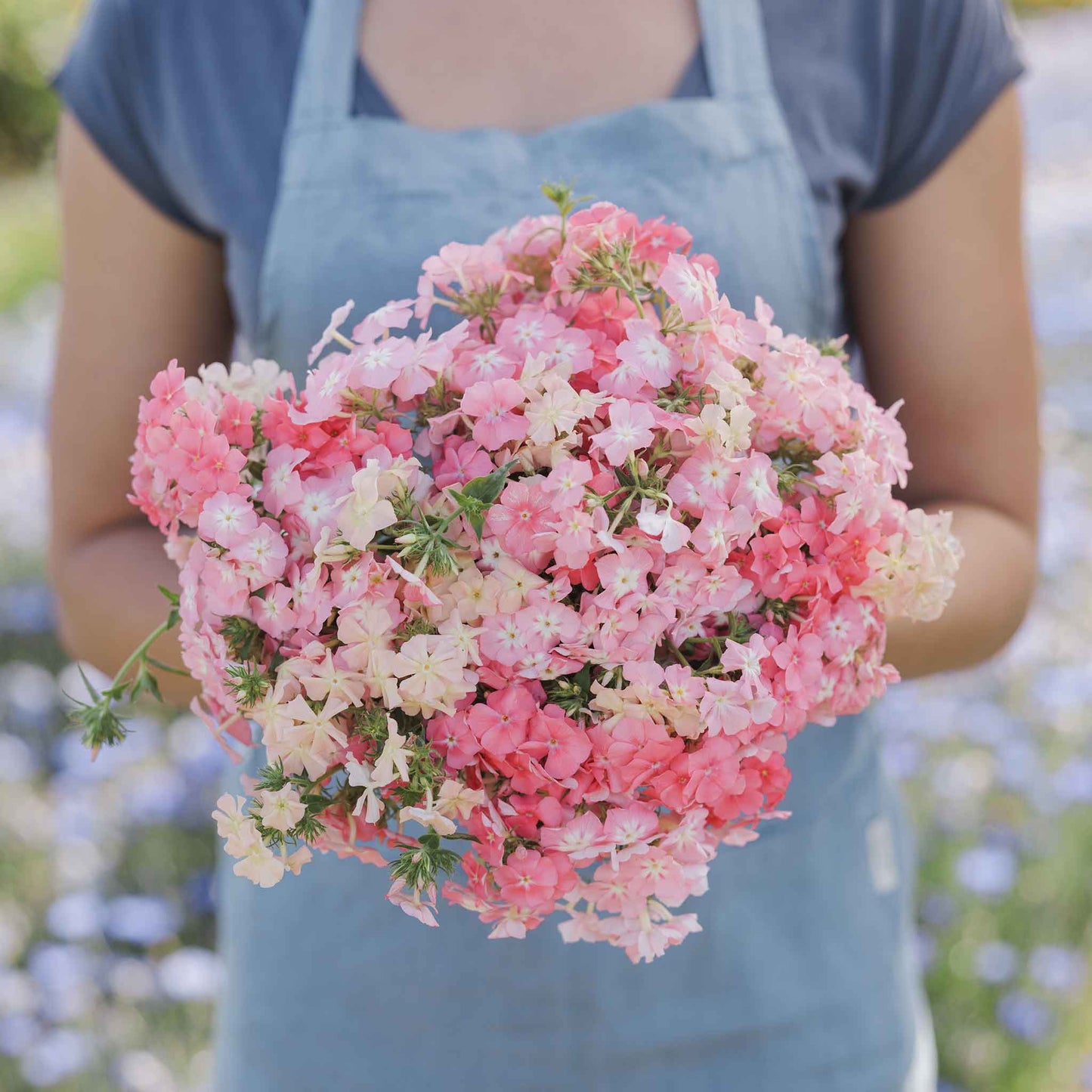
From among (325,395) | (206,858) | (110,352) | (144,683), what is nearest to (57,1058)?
(206,858)

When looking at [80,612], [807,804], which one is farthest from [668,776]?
[80,612]

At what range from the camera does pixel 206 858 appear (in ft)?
8.80

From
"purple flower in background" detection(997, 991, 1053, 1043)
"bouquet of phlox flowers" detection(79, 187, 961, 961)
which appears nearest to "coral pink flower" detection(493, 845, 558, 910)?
"bouquet of phlox flowers" detection(79, 187, 961, 961)

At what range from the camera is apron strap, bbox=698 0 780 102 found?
116 centimetres

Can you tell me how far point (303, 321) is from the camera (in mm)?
1138

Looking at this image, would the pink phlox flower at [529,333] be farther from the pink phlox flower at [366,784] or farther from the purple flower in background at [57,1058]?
the purple flower in background at [57,1058]

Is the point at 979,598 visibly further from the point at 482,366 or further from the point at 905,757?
the point at 905,757

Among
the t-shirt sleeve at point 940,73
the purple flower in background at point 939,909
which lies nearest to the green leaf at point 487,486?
the t-shirt sleeve at point 940,73

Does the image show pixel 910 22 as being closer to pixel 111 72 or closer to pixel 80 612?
pixel 111 72

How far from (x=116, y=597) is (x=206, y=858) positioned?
168 centimetres

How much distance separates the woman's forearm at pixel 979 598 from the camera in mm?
1146

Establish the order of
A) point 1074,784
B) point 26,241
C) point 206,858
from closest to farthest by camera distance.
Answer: point 1074,784, point 206,858, point 26,241

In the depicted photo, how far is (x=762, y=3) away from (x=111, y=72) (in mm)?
652

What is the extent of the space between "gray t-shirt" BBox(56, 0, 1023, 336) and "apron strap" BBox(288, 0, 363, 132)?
3cm
